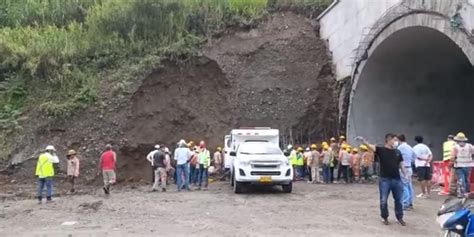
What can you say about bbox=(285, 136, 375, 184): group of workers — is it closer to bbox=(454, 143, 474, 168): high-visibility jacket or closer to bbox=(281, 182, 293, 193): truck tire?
bbox=(281, 182, 293, 193): truck tire

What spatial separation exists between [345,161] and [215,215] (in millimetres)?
11531

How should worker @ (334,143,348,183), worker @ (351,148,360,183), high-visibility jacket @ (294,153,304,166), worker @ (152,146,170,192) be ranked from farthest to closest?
1. high-visibility jacket @ (294,153,304,166)
2. worker @ (351,148,360,183)
3. worker @ (334,143,348,183)
4. worker @ (152,146,170,192)

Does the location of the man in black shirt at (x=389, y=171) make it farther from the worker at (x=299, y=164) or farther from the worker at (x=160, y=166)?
the worker at (x=299, y=164)

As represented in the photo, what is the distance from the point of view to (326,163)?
83.7 ft

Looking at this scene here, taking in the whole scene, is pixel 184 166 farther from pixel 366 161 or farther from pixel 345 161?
pixel 366 161

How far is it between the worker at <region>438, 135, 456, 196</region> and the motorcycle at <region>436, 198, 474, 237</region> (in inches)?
328

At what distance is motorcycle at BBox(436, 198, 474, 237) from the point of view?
8.48 metres

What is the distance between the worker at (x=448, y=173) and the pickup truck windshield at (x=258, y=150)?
577 centimetres

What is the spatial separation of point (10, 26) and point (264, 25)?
53.7 feet

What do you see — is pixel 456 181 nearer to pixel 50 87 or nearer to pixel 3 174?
pixel 3 174

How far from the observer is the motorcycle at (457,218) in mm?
8484

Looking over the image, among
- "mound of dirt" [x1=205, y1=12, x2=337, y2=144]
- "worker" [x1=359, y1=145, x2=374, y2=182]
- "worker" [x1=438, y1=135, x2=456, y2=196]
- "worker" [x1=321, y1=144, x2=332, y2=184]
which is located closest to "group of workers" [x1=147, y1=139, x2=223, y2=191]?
"worker" [x1=321, y1=144, x2=332, y2=184]

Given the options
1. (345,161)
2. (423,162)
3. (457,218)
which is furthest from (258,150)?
(457,218)

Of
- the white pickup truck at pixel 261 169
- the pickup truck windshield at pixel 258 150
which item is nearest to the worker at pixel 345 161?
the pickup truck windshield at pixel 258 150
